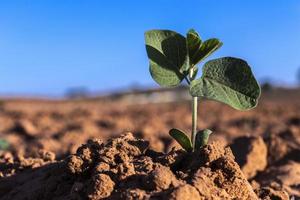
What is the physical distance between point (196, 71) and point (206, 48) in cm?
12

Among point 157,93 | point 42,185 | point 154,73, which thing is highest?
point 154,73

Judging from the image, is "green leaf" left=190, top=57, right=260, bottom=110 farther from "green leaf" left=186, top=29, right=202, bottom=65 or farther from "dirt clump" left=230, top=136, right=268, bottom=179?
"dirt clump" left=230, top=136, right=268, bottom=179

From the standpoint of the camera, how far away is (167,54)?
2.91 metres

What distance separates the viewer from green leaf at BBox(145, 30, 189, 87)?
9.46ft

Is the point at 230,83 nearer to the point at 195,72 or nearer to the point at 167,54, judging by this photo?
the point at 195,72

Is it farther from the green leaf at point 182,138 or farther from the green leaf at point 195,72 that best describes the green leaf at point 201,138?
the green leaf at point 195,72

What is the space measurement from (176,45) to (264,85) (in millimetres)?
51086

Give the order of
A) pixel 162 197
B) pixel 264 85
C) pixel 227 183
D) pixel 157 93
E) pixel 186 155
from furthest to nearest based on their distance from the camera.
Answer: pixel 157 93 < pixel 264 85 < pixel 186 155 < pixel 227 183 < pixel 162 197

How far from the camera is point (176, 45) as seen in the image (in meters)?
2.89

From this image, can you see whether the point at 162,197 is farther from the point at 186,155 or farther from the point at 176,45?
the point at 176,45

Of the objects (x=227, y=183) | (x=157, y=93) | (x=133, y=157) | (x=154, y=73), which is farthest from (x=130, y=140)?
(x=157, y=93)

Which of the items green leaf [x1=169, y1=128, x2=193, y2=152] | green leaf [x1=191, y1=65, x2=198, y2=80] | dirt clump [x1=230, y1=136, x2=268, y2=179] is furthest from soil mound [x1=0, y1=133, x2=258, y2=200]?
dirt clump [x1=230, y1=136, x2=268, y2=179]

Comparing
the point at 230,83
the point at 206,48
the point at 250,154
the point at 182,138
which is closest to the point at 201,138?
the point at 182,138

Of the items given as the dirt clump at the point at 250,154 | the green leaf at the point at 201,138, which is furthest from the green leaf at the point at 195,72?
the dirt clump at the point at 250,154
